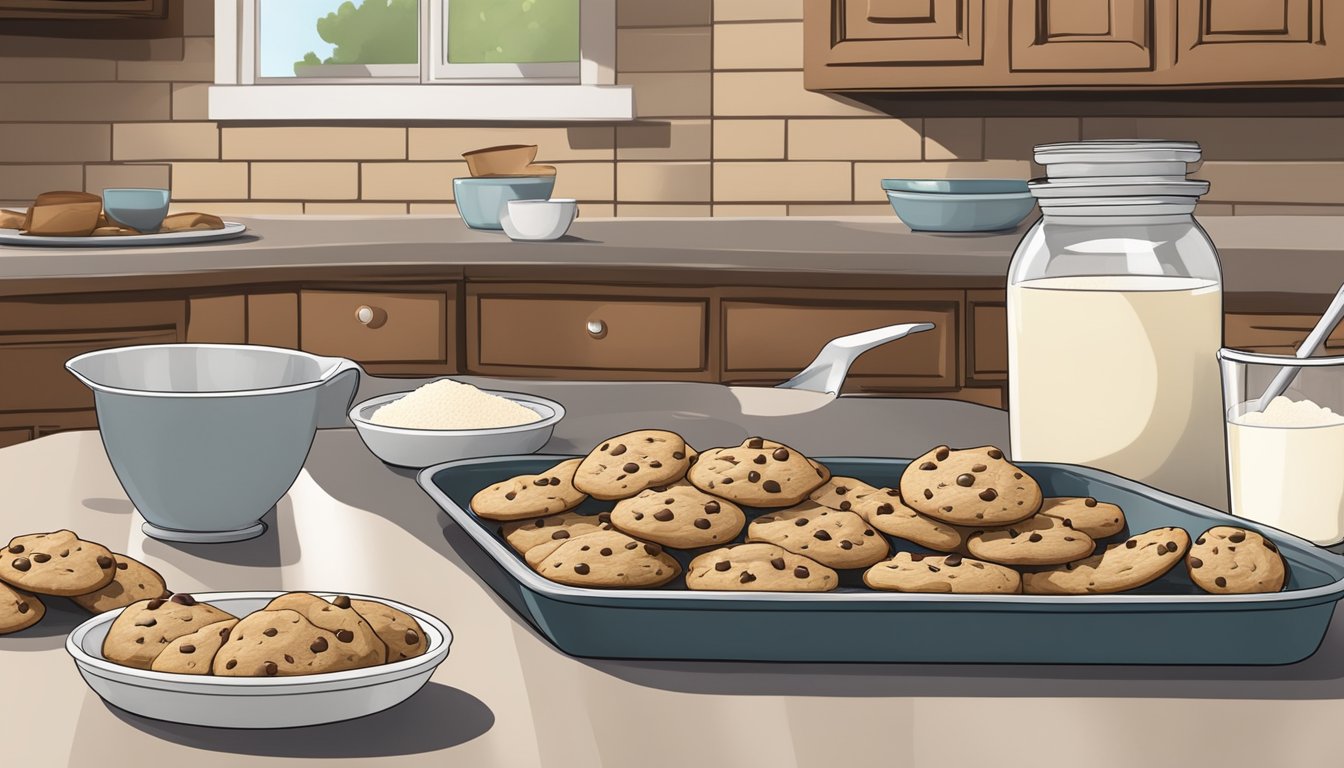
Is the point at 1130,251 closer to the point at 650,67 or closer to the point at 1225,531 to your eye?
the point at 1225,531

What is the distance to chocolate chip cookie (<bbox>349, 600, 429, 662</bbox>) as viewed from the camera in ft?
1.69

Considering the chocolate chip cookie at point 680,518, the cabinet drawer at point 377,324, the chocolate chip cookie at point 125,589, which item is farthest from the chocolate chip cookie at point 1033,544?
the cabinet drawer at point 377,324

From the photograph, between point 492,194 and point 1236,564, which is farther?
point 492,194

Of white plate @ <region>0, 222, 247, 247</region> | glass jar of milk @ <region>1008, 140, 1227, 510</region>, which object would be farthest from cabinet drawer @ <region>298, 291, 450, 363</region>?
glass jar of milk @ <region>1008, 140, 1227, 510</region>

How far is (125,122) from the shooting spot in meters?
3.49

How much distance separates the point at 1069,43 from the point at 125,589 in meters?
2.54

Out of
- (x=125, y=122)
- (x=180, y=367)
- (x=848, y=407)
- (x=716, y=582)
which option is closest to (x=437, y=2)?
(x=125, y=122)

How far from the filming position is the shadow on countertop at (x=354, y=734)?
476 millimetres

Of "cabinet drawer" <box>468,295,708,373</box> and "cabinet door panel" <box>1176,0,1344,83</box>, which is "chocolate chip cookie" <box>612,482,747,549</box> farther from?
"cabinet door panel" <box>1176,0,1344,83</box>

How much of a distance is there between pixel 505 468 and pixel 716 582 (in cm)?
26

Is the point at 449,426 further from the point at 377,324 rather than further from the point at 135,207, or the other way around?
the point at 135,207

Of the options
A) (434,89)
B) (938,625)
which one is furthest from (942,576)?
(434,89)

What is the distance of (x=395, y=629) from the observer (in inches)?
20.6

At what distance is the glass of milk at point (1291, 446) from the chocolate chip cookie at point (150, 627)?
1.80 ft
